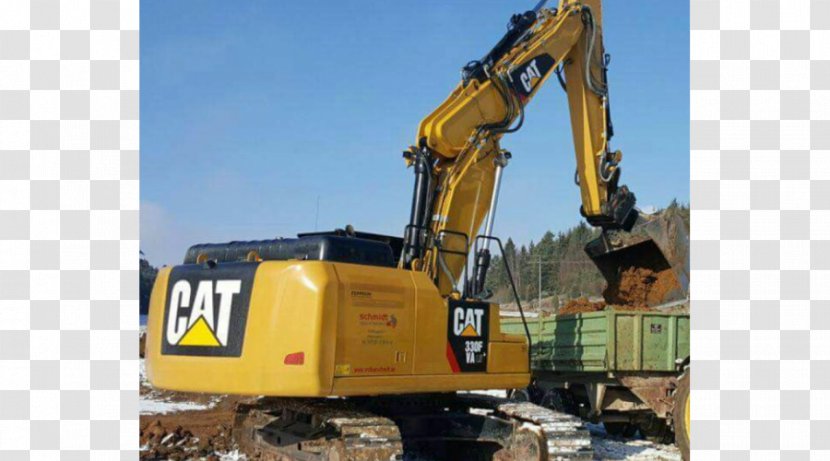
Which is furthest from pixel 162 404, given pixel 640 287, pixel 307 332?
pixel 307 332

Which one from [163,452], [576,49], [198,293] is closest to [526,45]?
[576,49]

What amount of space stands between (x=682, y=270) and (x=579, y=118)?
2.49 metres

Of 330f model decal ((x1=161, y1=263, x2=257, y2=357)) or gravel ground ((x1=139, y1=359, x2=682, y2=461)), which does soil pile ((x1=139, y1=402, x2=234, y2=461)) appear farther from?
330f model decal ((x1=161, y1=263, x2=257, y2=357))

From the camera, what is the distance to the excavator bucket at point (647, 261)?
11102 millimetres

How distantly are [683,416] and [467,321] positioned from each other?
307cm

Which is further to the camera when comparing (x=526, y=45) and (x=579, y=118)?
(x=579, y=118)

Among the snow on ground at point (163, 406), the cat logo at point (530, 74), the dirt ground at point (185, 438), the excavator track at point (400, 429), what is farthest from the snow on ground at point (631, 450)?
the snow on ground at point (163, 406)

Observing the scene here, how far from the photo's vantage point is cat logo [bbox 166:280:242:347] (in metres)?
7.33

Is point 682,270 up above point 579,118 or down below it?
below

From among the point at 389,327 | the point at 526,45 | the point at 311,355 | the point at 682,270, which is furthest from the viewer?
the point at 682,270

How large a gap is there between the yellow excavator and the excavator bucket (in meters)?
2.66

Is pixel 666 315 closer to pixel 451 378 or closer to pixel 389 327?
pixel 451 378

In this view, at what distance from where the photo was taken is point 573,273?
5606cm

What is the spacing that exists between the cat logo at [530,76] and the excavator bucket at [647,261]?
2.77 metres
